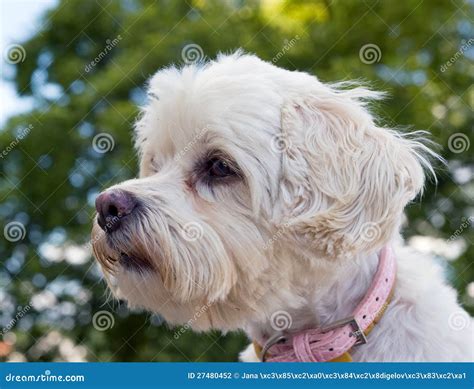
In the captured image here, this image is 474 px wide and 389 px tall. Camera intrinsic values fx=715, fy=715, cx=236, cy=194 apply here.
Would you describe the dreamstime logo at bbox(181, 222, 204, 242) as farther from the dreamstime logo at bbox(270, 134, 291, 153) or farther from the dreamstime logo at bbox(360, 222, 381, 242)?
the dreamstime logo at bbox(360, 222, 381, 242)

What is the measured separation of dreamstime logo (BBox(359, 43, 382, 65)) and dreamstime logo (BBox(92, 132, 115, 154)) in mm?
3068

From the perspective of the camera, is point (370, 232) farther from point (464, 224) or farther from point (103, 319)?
point (103, 319)

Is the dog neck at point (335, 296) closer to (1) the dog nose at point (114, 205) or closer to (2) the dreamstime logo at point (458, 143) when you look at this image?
(1) the dog nose at point (114, 205)

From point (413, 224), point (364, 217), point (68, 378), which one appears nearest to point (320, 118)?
point (364, 217)

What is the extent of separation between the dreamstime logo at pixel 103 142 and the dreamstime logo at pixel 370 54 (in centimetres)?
307

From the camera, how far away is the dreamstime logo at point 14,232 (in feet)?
29.8

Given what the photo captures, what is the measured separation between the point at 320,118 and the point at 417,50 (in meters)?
6.33

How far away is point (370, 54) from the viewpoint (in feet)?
28.0

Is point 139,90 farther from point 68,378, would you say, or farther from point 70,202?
point 68,378

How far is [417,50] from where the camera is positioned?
9039 millimetres

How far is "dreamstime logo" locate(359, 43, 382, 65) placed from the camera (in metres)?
8.31

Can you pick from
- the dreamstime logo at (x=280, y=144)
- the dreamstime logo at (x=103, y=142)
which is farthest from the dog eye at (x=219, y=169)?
the dreamstime logo at (x=103, y=142)

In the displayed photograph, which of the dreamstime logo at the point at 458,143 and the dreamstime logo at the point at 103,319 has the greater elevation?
the dreamstime logo at the point at 458,143

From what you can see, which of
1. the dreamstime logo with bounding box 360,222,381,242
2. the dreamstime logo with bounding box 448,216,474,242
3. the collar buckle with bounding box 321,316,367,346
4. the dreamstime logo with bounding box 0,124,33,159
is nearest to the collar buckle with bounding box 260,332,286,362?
the collar buckle with bounding box 321,316,367,346
